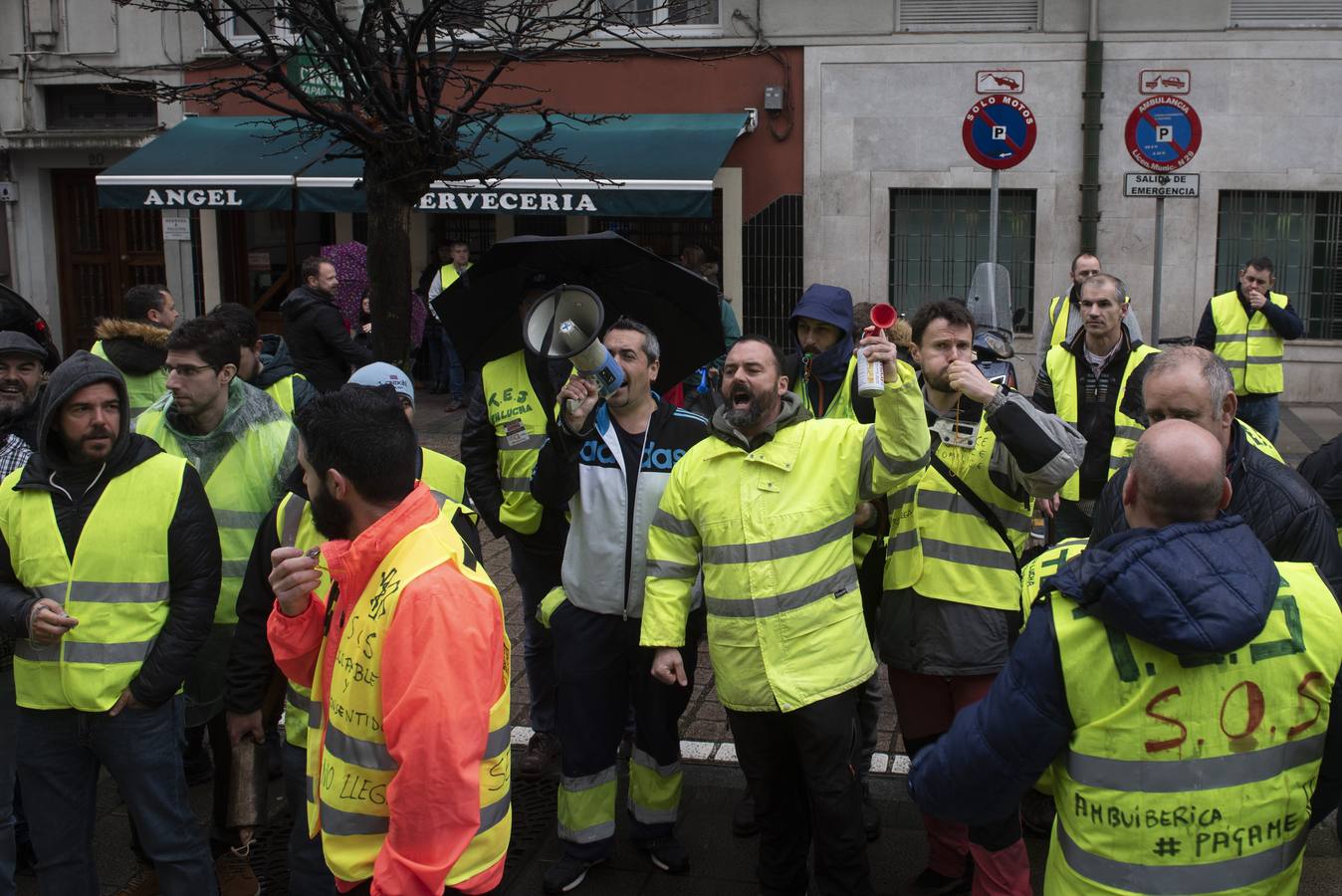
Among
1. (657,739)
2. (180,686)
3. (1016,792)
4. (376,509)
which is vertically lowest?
(657,739)

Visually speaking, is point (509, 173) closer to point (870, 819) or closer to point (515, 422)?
point (515, 422)

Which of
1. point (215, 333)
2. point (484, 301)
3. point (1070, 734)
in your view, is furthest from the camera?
point (484, 301)

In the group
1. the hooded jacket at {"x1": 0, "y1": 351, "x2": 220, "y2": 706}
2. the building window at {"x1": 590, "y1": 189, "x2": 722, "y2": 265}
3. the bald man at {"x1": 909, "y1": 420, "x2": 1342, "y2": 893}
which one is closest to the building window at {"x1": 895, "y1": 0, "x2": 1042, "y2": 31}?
the building window at {"x1": 590, "y1": 189, "x2": 722, "y2": 265}

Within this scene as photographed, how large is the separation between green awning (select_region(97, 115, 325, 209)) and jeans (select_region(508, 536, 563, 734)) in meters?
10.4

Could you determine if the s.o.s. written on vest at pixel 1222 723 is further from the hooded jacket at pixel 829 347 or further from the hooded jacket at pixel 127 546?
the hooded jacket at pixel 829 347

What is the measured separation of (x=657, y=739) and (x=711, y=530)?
3.33 feet

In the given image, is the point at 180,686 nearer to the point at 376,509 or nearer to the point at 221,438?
the point at 221,438

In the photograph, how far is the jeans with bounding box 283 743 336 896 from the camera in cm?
349

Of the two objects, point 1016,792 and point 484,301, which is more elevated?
point 484,301

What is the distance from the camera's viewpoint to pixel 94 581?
13.6 feet

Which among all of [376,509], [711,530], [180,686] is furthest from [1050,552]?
[180,686]

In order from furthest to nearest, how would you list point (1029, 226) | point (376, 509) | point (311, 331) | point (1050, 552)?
point (1029, 226)
point (311, 331)
point (1050, 552)
point (376, 509)

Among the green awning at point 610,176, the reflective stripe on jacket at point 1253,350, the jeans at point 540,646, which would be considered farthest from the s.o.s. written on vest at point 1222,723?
the green awning at point 610,176

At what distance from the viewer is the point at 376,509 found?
9.94ft
